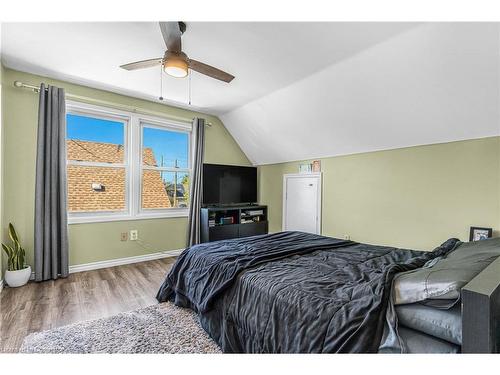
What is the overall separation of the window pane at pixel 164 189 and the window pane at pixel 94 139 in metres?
0.51

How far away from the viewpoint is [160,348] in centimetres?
159

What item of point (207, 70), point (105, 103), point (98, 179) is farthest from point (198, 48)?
point (98, 179)

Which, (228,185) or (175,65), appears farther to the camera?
(228,185)

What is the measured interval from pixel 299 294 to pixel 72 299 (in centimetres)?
231

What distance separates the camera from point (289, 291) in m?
1.32

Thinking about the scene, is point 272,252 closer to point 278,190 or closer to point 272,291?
point 272,291

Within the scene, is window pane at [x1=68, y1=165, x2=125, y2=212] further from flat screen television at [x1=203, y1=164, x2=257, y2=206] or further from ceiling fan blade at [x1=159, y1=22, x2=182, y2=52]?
ceiling fan blade at [x1=159, y1=22, x2=182, y2=52]

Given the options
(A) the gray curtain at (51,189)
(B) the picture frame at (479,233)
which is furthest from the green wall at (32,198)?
(B) the picture frame at (479,233)

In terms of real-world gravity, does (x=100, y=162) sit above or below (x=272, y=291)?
above

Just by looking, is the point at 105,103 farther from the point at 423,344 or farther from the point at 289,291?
the point at 423,344

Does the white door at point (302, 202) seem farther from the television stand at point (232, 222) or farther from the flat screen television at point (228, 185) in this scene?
the flat screen television at point (228, 185)
